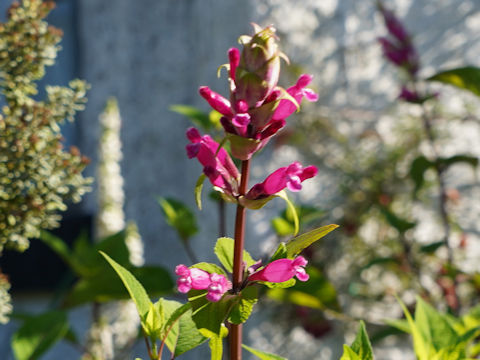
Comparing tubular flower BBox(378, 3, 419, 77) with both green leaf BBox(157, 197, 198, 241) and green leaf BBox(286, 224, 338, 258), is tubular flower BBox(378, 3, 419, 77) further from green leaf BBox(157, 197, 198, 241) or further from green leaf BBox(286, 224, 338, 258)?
green leaf BBox(286, 224, 338, 258)

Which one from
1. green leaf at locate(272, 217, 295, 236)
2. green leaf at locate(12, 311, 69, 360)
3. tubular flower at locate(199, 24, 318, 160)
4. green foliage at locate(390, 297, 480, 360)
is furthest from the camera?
green leaf at locate(272, 217, 295, 236)

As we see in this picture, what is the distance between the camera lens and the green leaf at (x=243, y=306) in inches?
15.0

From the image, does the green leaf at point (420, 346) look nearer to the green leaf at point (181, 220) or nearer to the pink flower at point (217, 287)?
the pink flower at point (217, 287)

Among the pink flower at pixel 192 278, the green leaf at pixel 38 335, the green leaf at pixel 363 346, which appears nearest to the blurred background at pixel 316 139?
the green leaf at pixel 38 335

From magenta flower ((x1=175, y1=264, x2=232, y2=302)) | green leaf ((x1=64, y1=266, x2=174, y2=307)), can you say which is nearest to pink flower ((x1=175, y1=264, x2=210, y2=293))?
magenta flower ((x1=175, y1=264, x2=232, y2=302))

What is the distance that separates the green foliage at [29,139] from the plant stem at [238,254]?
0.29m

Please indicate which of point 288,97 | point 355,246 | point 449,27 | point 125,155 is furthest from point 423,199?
point 288,97

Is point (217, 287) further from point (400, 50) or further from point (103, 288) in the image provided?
point (400, 50)

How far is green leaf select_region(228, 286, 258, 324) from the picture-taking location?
38 centimetres

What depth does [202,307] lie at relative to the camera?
39 centimetres

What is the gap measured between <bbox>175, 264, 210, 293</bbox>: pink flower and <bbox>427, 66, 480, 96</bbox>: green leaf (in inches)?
27.5

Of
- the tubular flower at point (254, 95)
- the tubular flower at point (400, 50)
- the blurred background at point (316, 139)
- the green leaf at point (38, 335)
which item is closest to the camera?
the tubular flower at point (254, 95)

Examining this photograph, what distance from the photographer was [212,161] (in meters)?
0.41

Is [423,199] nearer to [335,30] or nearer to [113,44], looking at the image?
[335,30]
